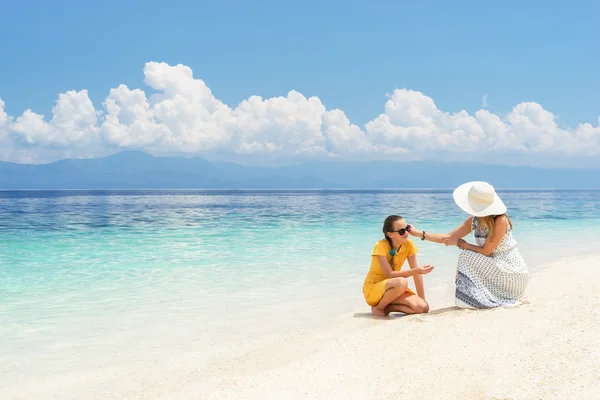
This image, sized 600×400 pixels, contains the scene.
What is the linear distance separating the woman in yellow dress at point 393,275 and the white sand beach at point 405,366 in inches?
12.0

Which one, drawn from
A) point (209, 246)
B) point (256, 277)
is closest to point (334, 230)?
point (209, 246)

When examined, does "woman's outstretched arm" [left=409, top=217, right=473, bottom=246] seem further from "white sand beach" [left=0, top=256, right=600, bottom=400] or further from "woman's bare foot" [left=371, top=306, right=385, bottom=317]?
"woman's bare foot" [left=371, top=306, right=385, bottom=317]

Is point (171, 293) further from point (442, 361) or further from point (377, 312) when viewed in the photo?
point (442, 361)

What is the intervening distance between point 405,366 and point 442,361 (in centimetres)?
32

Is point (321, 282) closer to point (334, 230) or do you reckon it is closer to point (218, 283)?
point (218, 283)

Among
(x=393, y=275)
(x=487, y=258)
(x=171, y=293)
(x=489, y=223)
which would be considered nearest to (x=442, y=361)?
(x=393, y=275)

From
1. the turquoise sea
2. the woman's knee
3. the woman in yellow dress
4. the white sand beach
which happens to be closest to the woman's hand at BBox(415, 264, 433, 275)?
the woman in yellow dress

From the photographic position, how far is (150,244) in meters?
17.3

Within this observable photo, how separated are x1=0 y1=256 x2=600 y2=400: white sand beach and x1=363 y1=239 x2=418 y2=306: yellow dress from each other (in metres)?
0.47

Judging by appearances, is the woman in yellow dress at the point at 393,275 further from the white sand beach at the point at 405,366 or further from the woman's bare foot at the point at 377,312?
the white sand beach at the point at 405,366

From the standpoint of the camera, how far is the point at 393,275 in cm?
647

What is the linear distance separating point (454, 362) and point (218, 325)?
12.1 ft

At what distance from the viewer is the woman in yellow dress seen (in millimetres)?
6289

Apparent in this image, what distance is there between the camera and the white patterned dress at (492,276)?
244 inches
